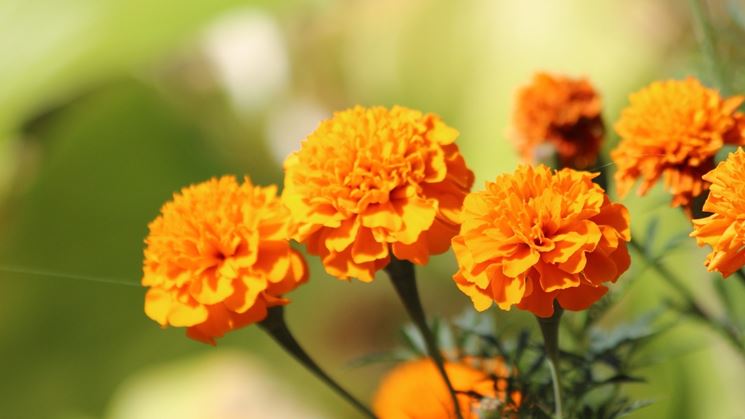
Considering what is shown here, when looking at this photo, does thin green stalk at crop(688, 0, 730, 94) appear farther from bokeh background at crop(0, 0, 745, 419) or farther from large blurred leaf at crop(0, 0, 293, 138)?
large blurred leaf at crop(0, 0, 293, 138)

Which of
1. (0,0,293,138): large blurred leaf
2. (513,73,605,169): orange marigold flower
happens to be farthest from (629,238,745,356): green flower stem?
(0,0,293,138): large blurred leaf

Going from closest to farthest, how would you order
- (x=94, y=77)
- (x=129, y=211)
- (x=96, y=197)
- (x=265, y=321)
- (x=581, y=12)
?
(x=265, y=321) < (x=129, y=211) < (x=96, y=197) < (x=94, y=77) < (x=581, y=12)

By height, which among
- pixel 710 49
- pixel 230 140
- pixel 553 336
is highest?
pixel 230 140

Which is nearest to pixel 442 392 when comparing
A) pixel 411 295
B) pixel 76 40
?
pixel 411 295

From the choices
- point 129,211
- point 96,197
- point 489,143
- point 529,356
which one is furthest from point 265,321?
point 489,143

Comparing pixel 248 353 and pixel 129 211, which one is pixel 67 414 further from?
pixel 129 211

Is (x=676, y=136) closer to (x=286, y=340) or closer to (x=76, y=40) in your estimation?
(x=286, y=340)

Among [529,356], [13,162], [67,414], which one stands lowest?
[529,356]
